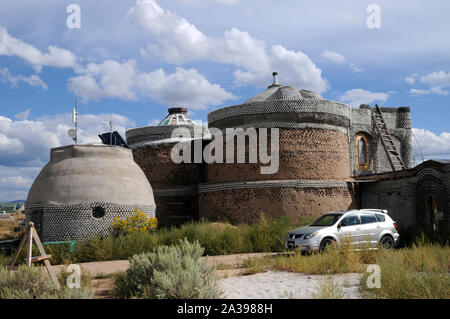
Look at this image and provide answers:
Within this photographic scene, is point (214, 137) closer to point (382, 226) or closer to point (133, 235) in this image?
point (133, 235)

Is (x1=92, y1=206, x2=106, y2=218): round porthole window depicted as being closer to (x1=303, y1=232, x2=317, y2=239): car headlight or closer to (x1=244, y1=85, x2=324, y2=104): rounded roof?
(x1=303, y1=232, x2=317, y2=239): car headlight

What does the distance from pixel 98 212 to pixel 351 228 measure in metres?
9.43

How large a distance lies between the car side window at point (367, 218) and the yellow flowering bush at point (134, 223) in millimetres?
7989

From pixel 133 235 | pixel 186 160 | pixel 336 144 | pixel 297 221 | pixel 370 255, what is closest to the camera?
pixel 370 255

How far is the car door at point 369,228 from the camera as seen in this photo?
13.8 metres

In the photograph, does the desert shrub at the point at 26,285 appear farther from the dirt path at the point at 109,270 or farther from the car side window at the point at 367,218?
the car side window at the point at 367,218

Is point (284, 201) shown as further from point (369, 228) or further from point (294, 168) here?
point (369, 228)

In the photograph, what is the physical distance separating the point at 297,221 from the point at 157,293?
13.6 m

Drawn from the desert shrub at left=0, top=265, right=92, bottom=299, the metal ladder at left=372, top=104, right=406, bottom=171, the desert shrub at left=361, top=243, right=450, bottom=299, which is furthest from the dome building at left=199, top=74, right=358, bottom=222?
the desert shrub at left=0, top=265, right=92, bottom=299

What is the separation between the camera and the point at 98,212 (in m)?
16.9

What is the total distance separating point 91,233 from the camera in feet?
53.7

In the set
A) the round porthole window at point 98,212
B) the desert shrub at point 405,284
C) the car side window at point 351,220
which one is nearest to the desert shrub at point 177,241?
the round porthole window at point 98,212

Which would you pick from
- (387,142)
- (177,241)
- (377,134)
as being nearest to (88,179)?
(177,241)
